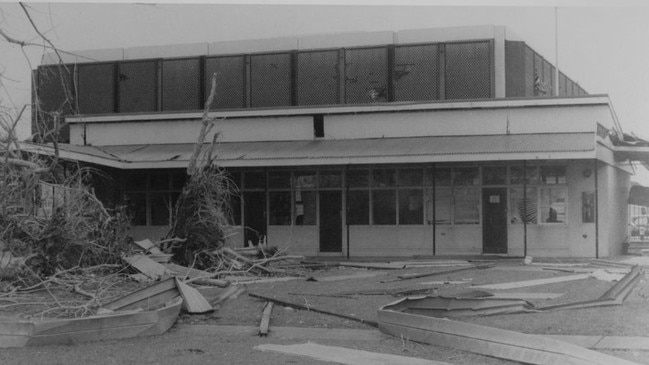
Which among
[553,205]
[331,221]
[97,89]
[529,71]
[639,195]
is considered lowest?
[331,221]

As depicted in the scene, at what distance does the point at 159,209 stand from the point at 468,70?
11.4 metres

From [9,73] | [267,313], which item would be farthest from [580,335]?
[9,73]

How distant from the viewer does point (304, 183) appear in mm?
23078

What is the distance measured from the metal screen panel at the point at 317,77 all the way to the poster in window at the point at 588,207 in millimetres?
8704

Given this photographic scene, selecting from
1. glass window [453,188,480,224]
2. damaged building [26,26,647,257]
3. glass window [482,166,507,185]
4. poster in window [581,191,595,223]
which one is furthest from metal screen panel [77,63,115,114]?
poster in window [581,191,595,223]

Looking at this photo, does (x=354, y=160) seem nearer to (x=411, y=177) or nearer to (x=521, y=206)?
(x=411, y=177)

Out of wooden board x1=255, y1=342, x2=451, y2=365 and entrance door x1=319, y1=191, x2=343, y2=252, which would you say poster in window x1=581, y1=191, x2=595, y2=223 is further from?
wooden board x1=255, y1=342, x2=451, y2=365

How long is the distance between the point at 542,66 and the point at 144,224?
1598cm

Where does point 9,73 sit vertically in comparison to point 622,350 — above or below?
above

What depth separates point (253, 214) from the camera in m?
23.5

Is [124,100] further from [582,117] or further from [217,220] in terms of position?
[582,117]

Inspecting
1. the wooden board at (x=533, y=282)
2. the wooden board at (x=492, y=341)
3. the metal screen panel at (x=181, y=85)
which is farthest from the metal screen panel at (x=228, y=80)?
the wooden board at (x=492, y=341)

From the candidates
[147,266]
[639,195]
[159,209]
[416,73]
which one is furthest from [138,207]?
[639,195]

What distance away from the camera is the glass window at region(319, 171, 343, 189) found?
22750mm
